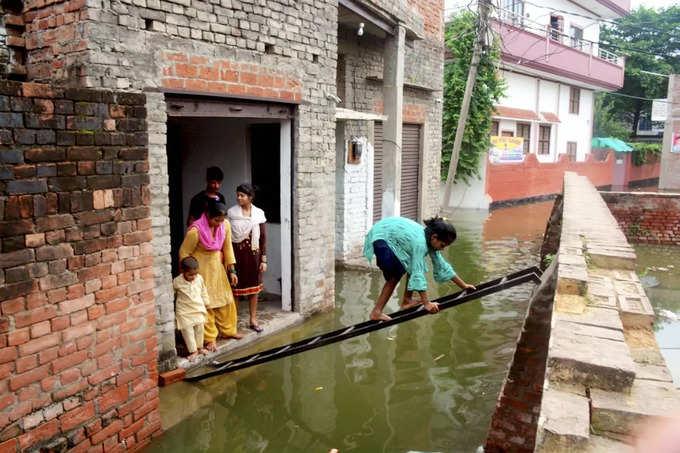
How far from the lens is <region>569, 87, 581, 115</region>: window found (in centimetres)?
2484

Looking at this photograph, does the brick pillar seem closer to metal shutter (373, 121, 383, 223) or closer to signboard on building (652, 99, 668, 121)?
metal shutter (373, 121, 383, 223)

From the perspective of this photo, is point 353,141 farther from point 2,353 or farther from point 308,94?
point 2,353

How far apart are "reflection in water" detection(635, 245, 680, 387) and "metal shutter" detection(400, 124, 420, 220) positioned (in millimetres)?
4644

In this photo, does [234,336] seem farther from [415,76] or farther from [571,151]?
[571,151]

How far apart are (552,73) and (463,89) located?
662 centimetres

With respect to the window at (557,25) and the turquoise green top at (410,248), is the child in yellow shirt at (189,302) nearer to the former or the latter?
the turquoise green top at (410,248)

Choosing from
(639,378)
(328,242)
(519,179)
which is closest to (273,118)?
(328,242)

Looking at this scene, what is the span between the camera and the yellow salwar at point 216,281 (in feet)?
18.5

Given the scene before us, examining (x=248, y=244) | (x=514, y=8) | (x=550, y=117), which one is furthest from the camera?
(x=550, y=117)

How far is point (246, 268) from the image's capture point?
6.29 metres

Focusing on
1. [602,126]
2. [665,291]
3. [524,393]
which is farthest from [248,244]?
[602,126]

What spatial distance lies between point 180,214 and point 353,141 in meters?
3.29

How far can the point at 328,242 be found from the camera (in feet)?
23.9

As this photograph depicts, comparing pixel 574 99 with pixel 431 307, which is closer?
pixel 431 307
